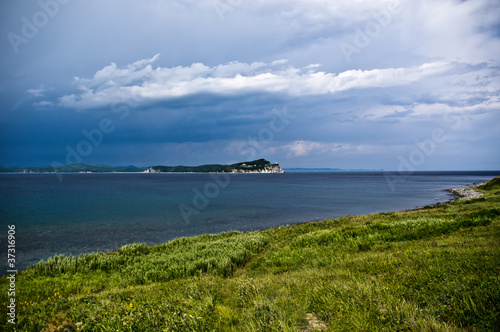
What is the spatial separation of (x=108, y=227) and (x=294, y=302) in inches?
1402

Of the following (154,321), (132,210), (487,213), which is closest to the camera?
(154,321)

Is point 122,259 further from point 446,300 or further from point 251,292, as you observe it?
point 446,300

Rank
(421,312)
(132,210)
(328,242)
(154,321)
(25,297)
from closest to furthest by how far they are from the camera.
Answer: (421,312) → (154,321) → (25,297) → (328,242) → (132,210)

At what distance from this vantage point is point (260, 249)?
1744cm

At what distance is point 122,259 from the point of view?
52.4ft

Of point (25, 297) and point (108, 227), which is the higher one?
point (25, 297)

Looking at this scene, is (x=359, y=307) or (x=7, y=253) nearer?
(x=359, y=307)

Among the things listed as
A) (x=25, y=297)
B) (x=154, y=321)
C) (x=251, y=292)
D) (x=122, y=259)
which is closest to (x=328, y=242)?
(x=251, y=292)

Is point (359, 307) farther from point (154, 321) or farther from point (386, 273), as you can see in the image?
point (154, 321)

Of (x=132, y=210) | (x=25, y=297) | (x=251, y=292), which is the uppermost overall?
(x=251, y=292)

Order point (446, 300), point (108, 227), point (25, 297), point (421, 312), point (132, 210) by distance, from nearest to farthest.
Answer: point (421, 312), point (446, 300), point (25, 297), point (108, 227), point (132, 210)

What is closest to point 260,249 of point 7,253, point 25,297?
point 25,297

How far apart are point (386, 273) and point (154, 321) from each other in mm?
6472

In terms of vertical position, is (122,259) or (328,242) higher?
(328,242)
